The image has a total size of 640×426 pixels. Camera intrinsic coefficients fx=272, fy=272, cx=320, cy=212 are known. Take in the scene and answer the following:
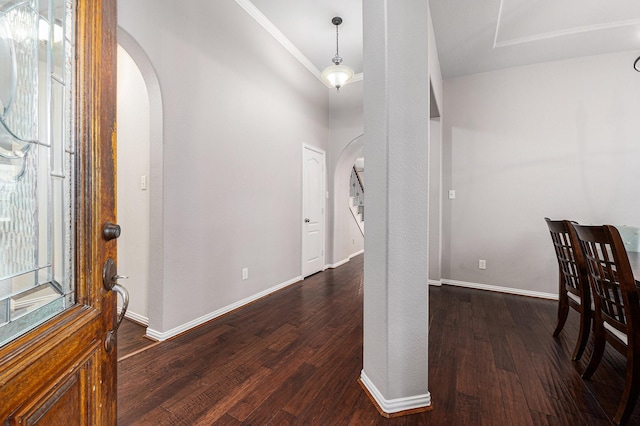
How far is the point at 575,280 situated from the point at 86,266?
281 centimetres

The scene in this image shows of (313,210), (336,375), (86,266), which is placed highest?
(313,210)

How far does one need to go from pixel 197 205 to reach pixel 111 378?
185 cm

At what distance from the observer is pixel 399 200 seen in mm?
1468

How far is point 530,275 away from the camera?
11.2 feet

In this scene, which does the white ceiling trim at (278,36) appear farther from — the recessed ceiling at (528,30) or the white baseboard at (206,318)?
the white baseboard at (206,318)

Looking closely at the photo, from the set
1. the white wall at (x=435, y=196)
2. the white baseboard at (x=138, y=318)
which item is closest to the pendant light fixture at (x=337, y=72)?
the white wall at (x=435, y=196)

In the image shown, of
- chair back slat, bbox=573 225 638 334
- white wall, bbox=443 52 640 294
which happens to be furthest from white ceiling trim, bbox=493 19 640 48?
chair back slat, bbox=573 225 638 334

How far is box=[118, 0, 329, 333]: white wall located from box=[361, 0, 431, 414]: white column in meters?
1.61

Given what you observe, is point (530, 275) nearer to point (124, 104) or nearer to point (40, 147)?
point (40, 147)

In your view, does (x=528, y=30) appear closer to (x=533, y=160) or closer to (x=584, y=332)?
(x=533, y=160)

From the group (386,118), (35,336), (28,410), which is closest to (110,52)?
(35,336)

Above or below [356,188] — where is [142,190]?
below

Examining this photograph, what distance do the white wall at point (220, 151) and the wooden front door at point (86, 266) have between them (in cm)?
160

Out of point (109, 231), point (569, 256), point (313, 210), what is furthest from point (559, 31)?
point (109, 231)
